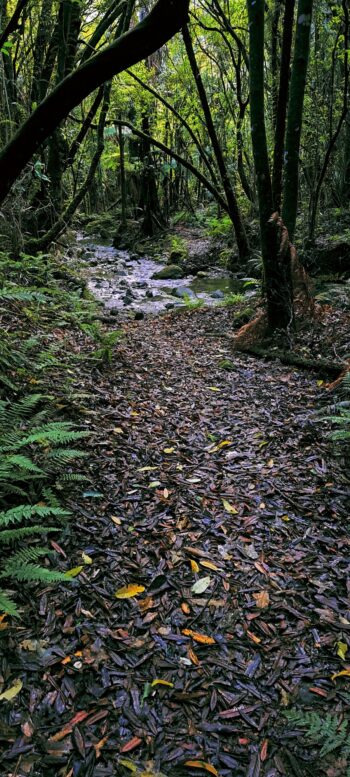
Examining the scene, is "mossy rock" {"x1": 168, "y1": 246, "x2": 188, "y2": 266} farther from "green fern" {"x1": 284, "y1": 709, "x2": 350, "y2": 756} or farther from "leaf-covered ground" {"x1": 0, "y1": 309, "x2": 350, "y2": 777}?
"green fern" {"x1": 284, "y1": 709, "x2": 350, "y2": 756}

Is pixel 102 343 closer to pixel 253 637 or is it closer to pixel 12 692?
pixel 253 637

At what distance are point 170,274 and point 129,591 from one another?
454 inches

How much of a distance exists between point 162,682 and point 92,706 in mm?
318

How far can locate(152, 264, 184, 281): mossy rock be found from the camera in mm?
13148

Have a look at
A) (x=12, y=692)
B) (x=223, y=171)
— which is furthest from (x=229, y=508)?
(x=223, y=171)

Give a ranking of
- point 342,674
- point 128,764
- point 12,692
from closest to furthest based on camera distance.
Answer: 1. point 128,764
2. point 12,692
3. point 342,674

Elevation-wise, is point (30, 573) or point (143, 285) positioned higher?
point (143, 285)

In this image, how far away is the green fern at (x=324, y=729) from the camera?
1732 mm

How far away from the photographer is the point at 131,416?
14.3 feet

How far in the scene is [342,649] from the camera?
2.21 meters

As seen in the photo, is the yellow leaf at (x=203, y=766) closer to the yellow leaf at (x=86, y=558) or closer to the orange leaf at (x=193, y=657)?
the orange leaf at (x=193, y=657)

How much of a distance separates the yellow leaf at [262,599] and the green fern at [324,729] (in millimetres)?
611

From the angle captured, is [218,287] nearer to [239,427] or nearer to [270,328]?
[270,328]

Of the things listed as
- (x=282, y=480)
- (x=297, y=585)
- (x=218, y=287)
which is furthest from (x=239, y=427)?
(x=218, y=287)
